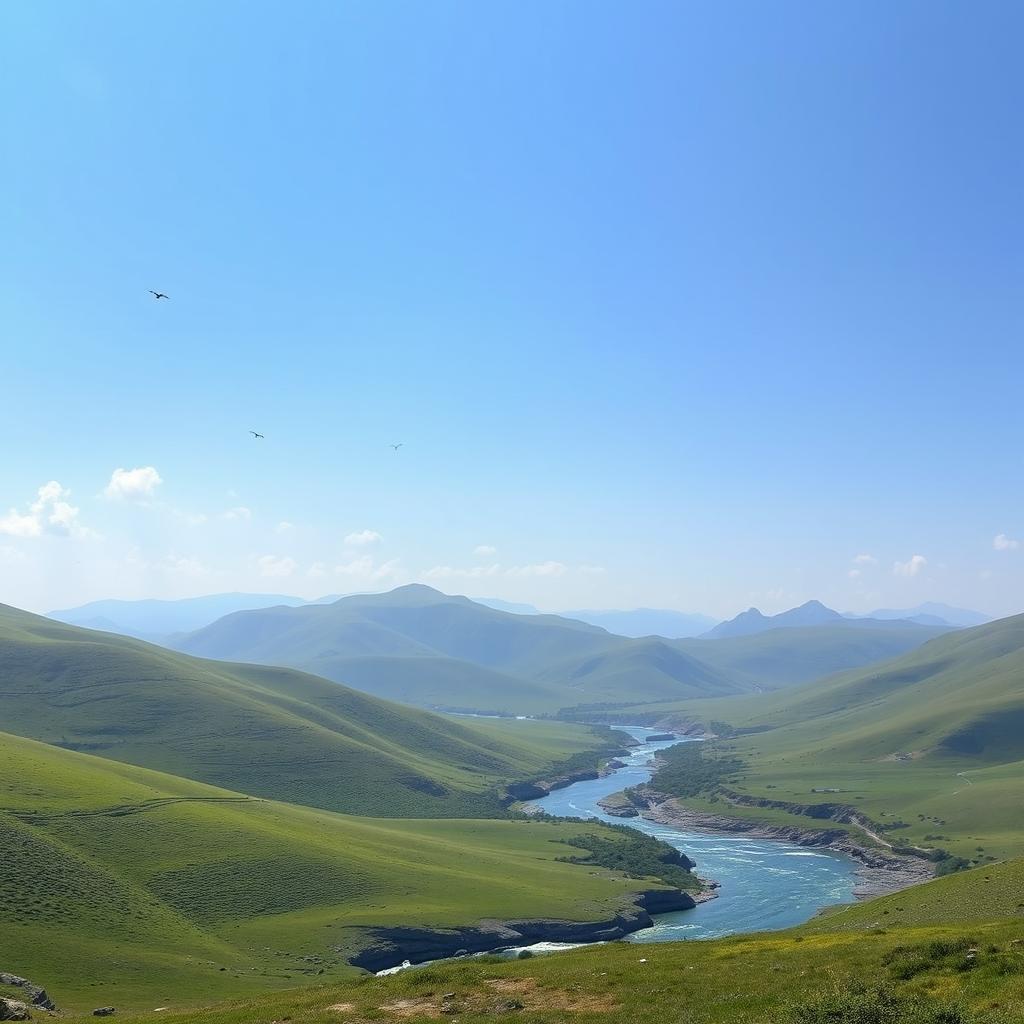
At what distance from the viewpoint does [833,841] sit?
157500 millimetres

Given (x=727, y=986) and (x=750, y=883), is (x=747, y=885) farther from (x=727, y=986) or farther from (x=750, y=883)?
(x=727, y=986)

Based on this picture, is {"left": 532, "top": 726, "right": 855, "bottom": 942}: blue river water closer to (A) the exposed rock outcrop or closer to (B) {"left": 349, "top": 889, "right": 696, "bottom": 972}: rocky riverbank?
(A) the exposed rock outcrop

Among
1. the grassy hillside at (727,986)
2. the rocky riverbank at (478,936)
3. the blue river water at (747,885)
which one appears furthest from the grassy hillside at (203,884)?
the grassy hillside at (727,986)

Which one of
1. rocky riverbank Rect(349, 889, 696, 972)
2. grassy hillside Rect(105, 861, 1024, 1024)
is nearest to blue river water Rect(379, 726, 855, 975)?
Result: rocky riverbank Rect(349, 889, 696, 972)

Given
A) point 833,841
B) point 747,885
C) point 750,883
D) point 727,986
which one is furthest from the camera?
point 833,841

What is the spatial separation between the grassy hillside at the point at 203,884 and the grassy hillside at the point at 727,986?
33936 mm

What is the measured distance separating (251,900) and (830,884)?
88.0 metres

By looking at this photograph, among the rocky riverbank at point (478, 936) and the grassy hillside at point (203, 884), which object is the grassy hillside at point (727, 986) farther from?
the rocky riverbank at point (478, 936)

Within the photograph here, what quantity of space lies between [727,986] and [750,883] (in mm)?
110437

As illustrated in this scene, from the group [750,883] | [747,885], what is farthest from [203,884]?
[750,883]

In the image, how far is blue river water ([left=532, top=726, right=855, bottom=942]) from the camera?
10006 centimetres

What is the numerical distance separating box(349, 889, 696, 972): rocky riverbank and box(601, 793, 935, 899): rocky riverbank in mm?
39511

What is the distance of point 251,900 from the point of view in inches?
3536

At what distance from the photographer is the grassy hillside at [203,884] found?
219 feet
